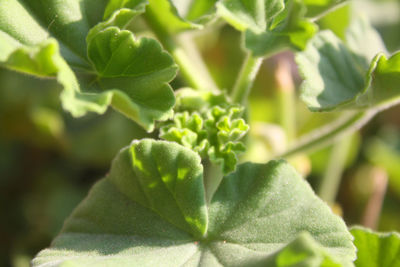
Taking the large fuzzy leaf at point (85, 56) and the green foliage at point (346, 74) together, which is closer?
the large fuzzy leaf at point (85, 56)

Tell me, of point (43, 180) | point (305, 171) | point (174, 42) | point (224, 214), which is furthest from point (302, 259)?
point (43, 180)

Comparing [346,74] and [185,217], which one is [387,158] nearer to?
[346,74]

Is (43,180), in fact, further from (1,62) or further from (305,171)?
(1,62)

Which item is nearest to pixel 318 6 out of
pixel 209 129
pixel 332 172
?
pixel 209 129

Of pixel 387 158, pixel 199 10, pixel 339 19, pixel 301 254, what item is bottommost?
pixel 387 158

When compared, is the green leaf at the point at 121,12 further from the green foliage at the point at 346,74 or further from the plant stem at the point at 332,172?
the plant stem at the point at 332,172

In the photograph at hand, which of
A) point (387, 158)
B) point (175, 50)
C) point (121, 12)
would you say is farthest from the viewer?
point (387, 158)

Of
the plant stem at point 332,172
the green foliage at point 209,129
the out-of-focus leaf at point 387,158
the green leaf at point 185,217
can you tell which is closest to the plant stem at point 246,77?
the green foliage at point 209,129
